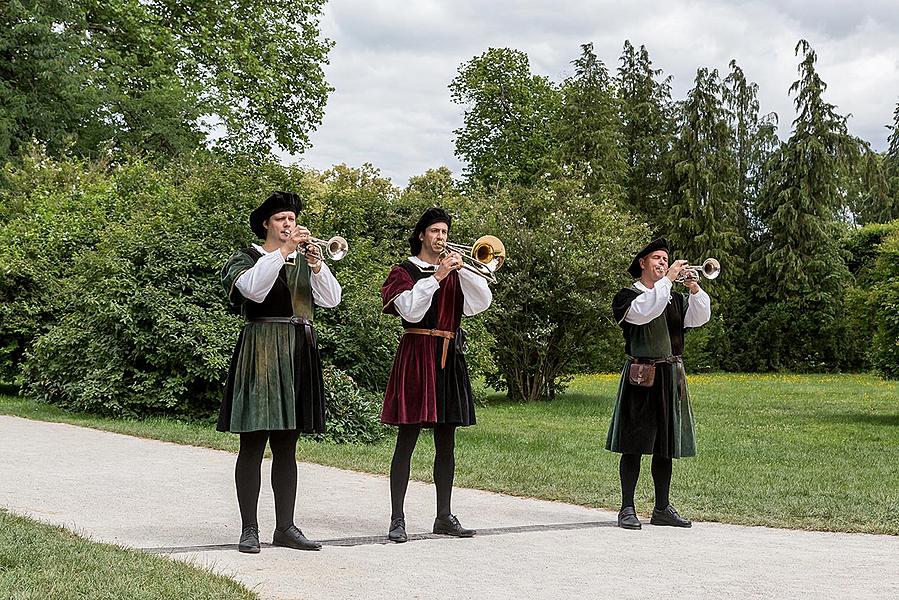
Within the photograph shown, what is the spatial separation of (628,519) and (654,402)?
78 centimetres

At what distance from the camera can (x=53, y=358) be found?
15055 millimetres

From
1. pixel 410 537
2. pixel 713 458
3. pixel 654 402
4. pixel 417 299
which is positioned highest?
pixel 417 299

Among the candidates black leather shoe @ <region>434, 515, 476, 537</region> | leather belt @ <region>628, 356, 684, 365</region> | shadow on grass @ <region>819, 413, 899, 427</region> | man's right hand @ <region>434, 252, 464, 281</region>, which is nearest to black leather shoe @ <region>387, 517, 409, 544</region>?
black leather shoe @ <region>434, 515, 476, 537</region>

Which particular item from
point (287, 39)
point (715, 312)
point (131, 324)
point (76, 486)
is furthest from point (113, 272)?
point (715, 312)

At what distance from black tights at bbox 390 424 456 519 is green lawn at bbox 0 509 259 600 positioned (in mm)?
1607

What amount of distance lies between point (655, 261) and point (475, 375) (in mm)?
7991

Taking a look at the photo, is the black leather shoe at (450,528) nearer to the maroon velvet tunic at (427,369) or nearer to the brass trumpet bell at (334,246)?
the maroon velvet tunic at (427,369)

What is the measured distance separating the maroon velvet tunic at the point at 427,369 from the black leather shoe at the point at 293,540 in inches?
34.3

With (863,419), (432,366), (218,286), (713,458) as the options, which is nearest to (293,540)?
(432,366)

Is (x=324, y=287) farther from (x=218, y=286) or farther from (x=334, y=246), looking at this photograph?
(x=218, y=286)

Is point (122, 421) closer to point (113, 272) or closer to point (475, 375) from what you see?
point (113, 272)

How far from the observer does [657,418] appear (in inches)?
296

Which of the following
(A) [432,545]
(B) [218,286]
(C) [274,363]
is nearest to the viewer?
(C) [274,363]

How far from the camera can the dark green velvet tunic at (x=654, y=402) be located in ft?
24.6
